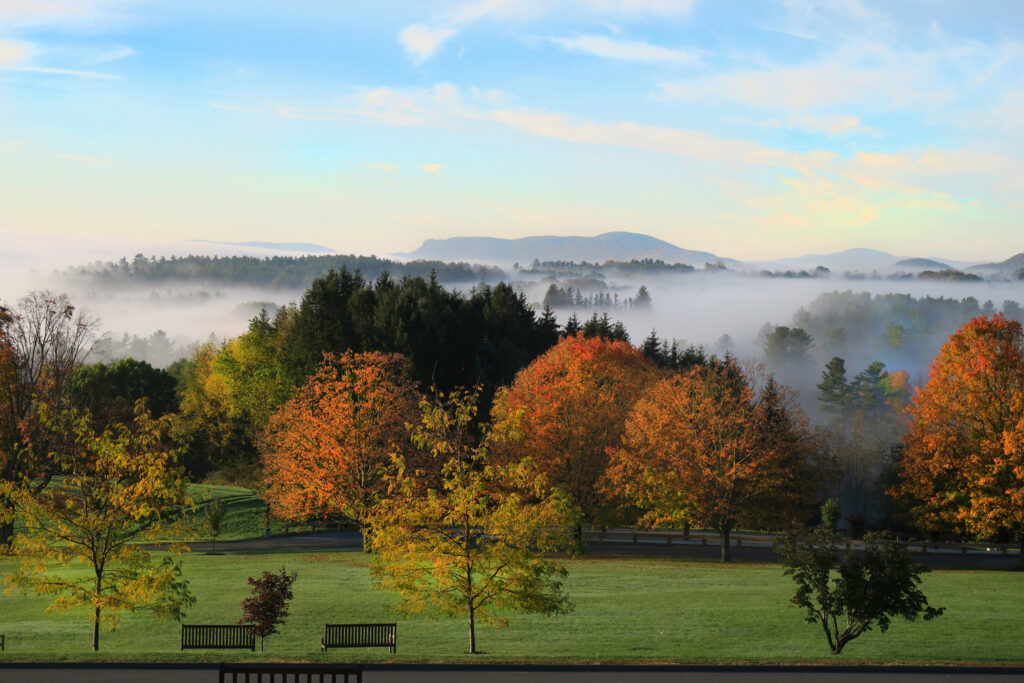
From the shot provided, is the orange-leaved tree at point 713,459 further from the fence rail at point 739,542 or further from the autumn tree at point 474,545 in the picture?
the autumn tree at point 474,545

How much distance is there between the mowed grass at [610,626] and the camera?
26562 mm

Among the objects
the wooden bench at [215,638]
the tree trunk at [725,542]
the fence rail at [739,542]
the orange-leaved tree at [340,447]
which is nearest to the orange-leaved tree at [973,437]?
the fence rail at [739,542]

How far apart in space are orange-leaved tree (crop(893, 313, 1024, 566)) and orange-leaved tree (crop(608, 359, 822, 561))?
22.9 ft

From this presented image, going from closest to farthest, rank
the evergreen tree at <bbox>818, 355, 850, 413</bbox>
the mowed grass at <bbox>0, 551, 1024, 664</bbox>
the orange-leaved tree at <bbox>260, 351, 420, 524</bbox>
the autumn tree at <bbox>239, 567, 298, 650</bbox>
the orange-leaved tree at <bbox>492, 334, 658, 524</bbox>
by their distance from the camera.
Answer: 1. the mowed grass at <bbox>0, 551, 1024, 664</bbox>
2. the autumn tree at <bbox>239, 567, 298, 650</bbox>
3. the orange-leaved tree at <bbox>260, 351, 420, 524</bbox>
4. the orange-leaved tree at <bbox>492, 334, 658, 524</bbox>
5. the evergreen tree at <bbox>818, 355, 850, 413</bbox>

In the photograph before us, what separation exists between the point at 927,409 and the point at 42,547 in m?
48.0

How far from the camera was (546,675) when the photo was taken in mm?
22688

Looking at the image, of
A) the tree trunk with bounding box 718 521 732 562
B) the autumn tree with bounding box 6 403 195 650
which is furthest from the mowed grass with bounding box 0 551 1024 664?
the tree trunk with bounding box 718 521 732 562

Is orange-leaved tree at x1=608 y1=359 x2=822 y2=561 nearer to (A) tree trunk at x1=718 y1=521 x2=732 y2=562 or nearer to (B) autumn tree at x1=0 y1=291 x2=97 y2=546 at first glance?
(A) tree trunk at x1=718 y1=521 x2=732 y2=562

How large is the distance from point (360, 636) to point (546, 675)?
8.22 metres

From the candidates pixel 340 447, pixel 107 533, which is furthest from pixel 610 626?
pixel 340 447

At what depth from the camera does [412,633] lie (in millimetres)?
33469

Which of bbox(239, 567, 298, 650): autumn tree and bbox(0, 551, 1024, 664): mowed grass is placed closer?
bbox(0, 551, 1024, 664): mowed grass

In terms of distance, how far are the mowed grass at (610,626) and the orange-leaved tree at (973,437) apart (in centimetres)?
472

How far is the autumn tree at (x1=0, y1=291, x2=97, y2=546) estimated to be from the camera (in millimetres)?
59094
